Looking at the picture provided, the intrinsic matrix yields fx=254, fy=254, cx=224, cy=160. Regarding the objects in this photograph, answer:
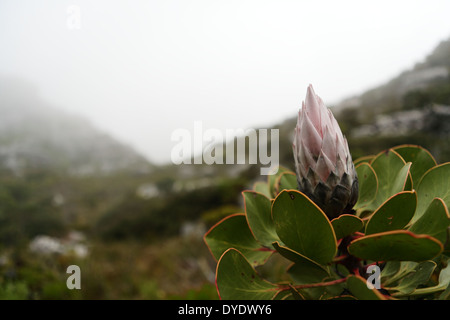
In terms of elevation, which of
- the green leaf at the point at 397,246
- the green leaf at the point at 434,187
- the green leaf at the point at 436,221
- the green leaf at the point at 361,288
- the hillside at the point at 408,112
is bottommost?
the green leaf at the point at 361,288

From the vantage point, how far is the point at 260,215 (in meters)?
0.56

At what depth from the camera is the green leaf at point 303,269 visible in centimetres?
43

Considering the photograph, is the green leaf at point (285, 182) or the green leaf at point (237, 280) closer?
the green leaf at point (237, 280)

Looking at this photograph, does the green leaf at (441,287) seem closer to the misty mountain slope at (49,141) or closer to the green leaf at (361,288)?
the green leaf at (361,288)

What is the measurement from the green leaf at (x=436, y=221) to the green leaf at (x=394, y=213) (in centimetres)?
2

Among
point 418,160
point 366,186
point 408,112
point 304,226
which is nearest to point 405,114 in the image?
point 408,112

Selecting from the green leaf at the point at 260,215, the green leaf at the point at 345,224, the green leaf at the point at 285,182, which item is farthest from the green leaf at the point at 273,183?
the green leaf at the point at 345,224

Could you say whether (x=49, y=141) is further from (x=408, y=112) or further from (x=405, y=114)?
(x=408, y=112)

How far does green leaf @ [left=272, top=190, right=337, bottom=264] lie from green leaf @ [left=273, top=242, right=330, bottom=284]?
0.05ft

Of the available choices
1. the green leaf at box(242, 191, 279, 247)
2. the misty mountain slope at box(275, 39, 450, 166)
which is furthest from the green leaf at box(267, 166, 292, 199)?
the misty mountain slope at box(275, 39, 450, 166)

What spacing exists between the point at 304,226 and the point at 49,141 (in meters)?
48.0

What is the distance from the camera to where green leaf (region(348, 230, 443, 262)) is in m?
0.34
